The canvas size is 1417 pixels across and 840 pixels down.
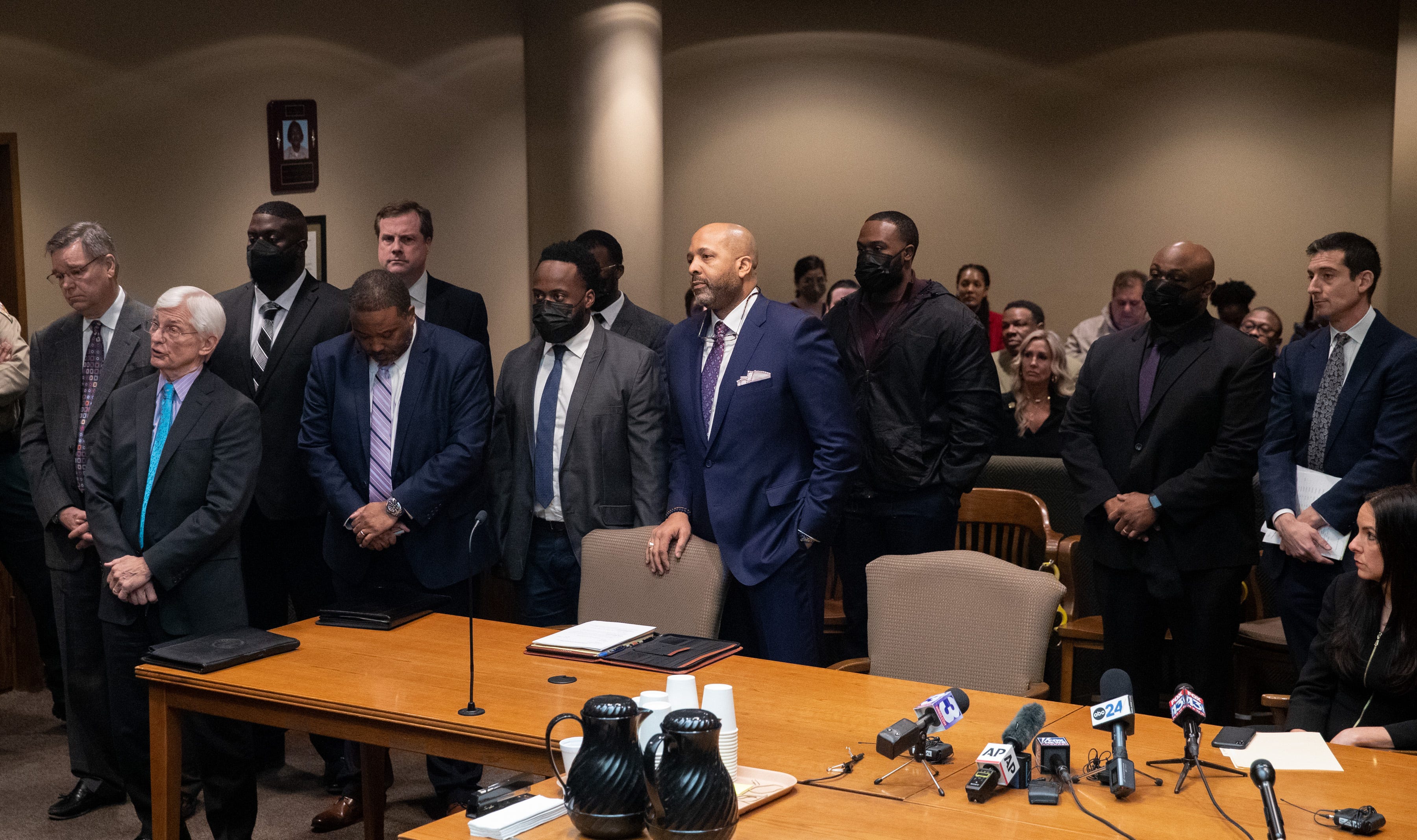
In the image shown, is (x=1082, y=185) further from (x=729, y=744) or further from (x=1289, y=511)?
(x=729, y=744)

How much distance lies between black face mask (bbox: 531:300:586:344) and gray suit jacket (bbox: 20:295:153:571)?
1218 millimetres

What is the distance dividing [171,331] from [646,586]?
149 cm

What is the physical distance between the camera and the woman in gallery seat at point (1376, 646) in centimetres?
284

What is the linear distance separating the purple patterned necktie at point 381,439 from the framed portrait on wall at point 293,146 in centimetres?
277

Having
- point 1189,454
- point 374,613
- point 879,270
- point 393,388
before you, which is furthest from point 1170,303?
point 374,613

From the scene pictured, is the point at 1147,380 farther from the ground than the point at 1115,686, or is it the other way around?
the point at 1147,380

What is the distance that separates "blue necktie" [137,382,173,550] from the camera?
3.67 metres

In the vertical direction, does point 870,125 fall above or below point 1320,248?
above

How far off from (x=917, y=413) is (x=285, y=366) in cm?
204

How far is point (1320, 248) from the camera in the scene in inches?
155

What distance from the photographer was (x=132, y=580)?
3582mm

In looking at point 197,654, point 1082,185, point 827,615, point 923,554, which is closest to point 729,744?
point 923,554

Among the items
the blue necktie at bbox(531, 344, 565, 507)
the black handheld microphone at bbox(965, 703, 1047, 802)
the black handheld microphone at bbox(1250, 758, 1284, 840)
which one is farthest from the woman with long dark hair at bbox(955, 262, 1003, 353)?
the black handheld microphone at bbox(1250, 758, 1284, 840)

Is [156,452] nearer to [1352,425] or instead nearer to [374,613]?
[374,613]
